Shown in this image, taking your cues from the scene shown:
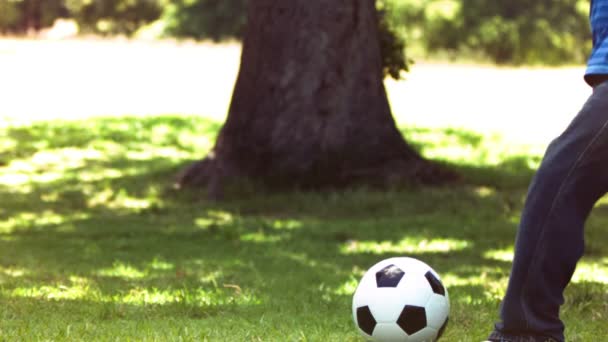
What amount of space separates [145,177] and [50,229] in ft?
9.40

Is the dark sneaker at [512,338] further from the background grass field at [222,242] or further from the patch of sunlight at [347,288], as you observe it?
the patch of sunlight at [347,288]

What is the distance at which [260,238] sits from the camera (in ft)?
31.4

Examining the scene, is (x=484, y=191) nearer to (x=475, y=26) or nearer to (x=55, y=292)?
(x=55, y=292)

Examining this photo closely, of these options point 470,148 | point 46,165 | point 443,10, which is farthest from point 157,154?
point 443,10

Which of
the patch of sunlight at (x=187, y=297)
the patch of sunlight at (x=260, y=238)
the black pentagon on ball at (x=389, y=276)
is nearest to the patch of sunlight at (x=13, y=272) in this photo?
the patch of sunlight at (x=187, y=297)

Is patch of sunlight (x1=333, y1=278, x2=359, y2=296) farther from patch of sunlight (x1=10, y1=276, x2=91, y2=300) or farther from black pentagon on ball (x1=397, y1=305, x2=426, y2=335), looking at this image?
black pentagon on ball (x1=397, y1=305, x2=426, y2=335)

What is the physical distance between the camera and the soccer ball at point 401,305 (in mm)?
4551

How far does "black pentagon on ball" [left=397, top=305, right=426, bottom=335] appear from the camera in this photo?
4.54 meters

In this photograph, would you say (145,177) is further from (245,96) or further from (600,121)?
(600,121)

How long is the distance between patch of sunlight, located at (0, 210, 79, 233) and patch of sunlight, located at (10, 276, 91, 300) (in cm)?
345

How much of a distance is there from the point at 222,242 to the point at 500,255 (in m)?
2.56

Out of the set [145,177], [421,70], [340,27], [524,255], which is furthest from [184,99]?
[524,255]

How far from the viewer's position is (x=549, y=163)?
397 centimetres

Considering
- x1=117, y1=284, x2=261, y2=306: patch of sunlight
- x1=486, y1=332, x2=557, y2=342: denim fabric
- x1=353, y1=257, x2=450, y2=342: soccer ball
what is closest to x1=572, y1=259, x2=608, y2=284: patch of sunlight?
x1=117, y1=284, x2=261, y2=306: patch of sunlight
